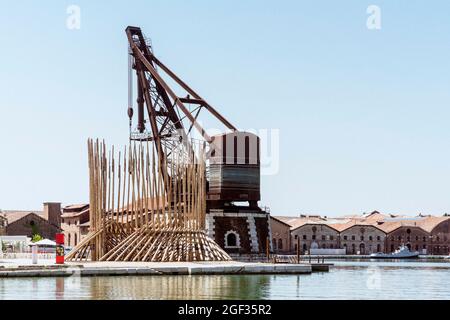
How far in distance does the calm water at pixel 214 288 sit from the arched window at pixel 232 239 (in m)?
26.1

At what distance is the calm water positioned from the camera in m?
39.8

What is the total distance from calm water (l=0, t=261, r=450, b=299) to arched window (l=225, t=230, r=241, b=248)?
85.5 feet

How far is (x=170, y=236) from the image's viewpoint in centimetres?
6306

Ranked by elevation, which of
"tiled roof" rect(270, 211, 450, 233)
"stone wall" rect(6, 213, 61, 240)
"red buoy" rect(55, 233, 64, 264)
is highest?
"red buoy" rect(55, 233, 64, 264)

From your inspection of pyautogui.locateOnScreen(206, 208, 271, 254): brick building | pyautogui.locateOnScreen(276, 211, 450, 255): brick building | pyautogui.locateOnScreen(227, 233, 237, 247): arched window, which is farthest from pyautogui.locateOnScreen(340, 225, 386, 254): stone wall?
pyautogui.locateOnScreen(227, 233, 237, 247): arched window

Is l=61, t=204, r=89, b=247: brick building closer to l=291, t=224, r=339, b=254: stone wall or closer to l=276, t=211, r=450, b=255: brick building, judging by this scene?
l=276, t=211, r=450, b=255: brick building

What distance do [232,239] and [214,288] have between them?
3844cm

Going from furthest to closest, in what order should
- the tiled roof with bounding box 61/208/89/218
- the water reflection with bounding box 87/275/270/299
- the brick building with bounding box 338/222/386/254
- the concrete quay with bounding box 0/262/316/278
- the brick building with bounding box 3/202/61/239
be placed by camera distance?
the brick building with bounding box 338/222/386/254 < the tiled roof with bounding box 61/208/89/218 < the brick building with bounding box 3/202/61/239 < the concrete quay with bounding box 0/262/316/278 < the water reflection with bounding box 87/275/270/299

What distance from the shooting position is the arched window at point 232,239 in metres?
82.6

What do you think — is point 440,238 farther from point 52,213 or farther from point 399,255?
point 52,213

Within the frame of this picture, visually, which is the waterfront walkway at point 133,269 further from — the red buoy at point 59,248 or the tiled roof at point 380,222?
the tiled roof at point 380,222

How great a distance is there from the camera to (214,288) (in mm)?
44781

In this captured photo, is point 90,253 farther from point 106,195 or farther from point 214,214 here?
point 214,214

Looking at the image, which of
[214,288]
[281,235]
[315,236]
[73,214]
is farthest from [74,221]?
[214,288]
